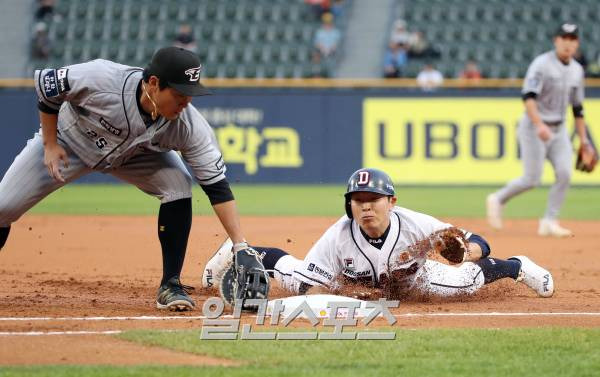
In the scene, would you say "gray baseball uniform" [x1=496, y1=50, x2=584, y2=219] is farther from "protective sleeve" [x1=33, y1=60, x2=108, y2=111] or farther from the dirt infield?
"protective sleeve" [x1=33, y1=60, x2=108, y2=111]

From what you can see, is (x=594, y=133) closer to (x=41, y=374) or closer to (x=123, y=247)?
(x=123, y=247)

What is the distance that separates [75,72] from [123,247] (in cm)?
514

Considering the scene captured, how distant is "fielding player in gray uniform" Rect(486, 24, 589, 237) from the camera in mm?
12102

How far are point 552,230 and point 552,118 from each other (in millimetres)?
1294

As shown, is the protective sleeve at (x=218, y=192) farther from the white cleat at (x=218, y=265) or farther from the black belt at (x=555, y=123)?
the black belt at (x=555, y=123)

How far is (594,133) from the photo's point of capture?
1883 cm

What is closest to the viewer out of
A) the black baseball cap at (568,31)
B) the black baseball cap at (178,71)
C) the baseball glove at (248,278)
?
the black baseball cap at (178,71)

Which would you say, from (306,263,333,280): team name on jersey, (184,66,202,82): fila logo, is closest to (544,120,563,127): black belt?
(306,263,333,280): team name on jersey

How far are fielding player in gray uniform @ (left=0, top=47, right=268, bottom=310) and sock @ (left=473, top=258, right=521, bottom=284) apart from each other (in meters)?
1.77

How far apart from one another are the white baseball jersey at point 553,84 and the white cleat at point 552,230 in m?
1.18

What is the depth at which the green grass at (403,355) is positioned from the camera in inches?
196

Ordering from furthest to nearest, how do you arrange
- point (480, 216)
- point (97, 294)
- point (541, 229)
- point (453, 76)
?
1. point (453, 76)
2. point (480, 216)
3. point (541, 229)
4. point (97, 294)

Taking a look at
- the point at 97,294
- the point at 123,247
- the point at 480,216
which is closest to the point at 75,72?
the point at 97,294

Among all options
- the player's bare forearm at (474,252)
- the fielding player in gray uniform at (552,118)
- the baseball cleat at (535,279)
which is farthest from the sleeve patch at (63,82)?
the fielding player in gray uniform at (552,118)
